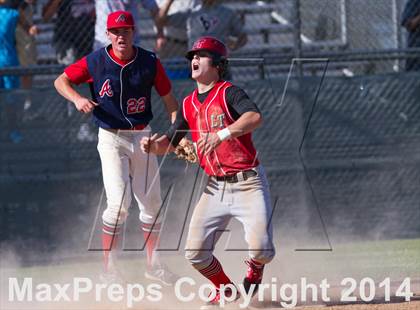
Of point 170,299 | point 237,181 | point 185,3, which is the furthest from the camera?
point 185,3

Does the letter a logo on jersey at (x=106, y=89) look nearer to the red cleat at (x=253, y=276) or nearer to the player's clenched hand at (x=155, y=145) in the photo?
the player's clenched hand at (x=155, y=145)

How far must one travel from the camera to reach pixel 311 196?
403 inches

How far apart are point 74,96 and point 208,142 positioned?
5.01ft

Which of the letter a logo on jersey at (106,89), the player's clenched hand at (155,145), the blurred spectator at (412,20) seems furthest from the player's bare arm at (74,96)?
the blurred spectator at (412,20)

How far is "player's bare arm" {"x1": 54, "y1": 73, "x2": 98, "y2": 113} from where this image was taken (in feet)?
22.8

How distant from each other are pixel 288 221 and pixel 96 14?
10.4 feet

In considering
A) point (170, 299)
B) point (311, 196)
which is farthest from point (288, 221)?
point (170, 299)

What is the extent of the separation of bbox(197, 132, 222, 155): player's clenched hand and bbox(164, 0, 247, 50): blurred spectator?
4.40 metres

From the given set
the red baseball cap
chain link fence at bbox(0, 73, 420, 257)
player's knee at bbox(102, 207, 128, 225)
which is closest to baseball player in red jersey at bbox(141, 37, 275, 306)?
the red baseball cap

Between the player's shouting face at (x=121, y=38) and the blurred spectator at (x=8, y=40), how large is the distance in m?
3.22

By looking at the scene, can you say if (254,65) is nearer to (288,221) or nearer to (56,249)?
(288,221)

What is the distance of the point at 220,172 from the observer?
21.6ft

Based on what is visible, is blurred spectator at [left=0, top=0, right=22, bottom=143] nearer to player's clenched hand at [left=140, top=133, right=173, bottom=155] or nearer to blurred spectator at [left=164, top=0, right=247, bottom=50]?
blurred spectator at [left=164, top=0, right=247, bottom=50]

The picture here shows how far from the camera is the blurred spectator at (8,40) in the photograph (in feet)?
34.1
